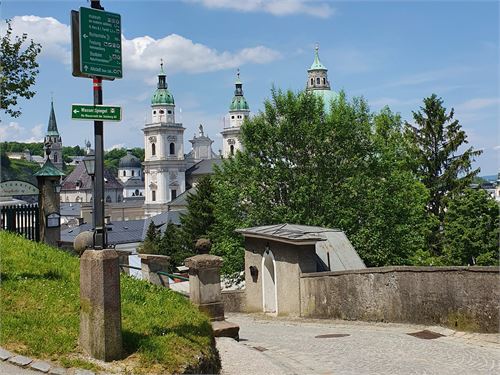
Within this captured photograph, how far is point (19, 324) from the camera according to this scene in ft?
24.1

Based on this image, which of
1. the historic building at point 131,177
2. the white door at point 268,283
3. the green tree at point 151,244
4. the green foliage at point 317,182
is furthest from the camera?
the historic building at point 131,177

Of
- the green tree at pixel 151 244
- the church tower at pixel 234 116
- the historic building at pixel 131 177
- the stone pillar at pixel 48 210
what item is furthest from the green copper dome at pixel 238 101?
the stone pillar at pixel 48 210

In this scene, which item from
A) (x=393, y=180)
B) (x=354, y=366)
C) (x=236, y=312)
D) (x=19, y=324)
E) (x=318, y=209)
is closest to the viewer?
(x=19, y=324)

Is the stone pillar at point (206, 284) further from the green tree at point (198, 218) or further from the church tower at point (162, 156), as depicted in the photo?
the church tower at point (162, 156)

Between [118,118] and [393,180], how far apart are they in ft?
79.9

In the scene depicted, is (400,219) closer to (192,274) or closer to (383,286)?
(383,286)

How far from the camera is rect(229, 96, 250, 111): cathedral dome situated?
138500 mm

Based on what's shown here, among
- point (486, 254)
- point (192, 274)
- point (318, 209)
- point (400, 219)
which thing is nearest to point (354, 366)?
point (192, 274)

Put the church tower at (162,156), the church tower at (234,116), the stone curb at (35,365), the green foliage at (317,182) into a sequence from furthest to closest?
the church tower at (234,116), the church tower at (162,156), the green foliage at (317,182), the stone curb at (35,365)

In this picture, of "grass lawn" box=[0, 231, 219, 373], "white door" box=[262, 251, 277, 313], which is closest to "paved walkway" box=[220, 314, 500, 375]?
"grass lawn" box=[0, 231, 219, 373]

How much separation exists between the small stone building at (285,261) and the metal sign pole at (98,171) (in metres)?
9.05

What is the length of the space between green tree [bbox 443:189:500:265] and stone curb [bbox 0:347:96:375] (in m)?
28.9

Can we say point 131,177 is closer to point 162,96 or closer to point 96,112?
point 162,96

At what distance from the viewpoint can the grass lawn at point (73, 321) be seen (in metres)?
6.89
